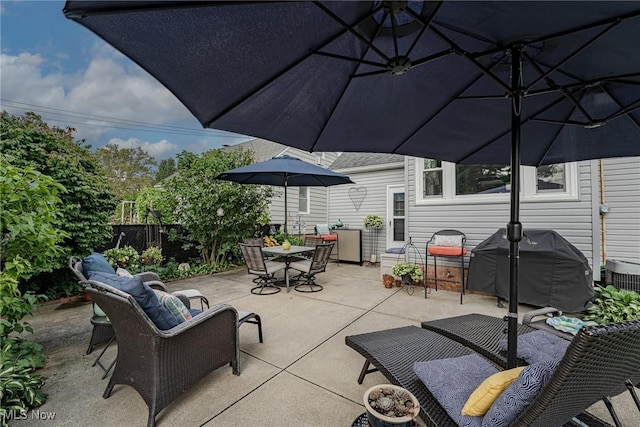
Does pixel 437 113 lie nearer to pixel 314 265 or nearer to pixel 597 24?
pixel 597 24

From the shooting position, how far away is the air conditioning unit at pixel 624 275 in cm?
420

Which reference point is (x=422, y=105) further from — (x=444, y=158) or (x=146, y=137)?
(x=146, y=137)

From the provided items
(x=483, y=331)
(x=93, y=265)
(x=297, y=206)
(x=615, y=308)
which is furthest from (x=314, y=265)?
(x=297, y=206)

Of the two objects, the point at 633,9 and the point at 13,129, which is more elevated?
the point at 13,129

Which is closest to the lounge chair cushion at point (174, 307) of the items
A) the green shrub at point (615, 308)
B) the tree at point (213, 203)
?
the green shrub at point (615, 308)

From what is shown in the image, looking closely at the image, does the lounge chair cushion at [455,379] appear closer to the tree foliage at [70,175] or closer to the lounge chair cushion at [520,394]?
the lounge chair cushion at [520,394]

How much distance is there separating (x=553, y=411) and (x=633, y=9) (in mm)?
1866

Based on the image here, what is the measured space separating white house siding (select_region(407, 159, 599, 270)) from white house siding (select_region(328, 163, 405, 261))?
2.64 m

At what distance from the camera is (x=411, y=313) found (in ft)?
13.5

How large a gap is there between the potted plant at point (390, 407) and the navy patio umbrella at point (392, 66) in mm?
733

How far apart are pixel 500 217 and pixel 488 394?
454 centimetres

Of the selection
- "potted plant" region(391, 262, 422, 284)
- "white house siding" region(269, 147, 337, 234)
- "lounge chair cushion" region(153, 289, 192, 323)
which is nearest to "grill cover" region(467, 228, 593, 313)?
"potted plant" region(391, 262, 422, 284)

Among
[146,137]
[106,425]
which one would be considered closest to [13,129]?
[106,425]

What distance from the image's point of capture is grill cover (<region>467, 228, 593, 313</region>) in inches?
149
